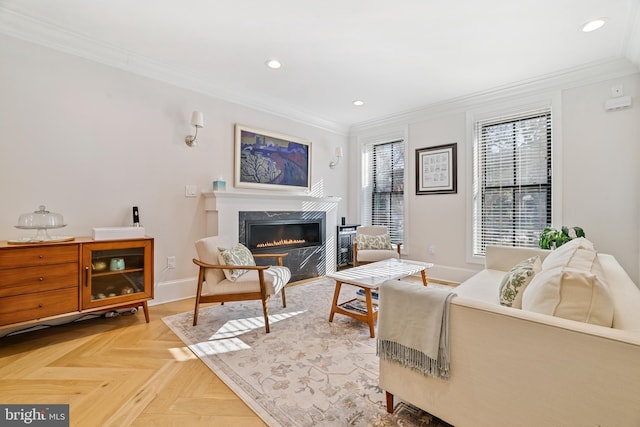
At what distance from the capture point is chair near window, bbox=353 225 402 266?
395 centimetres

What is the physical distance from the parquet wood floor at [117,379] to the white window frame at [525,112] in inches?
142

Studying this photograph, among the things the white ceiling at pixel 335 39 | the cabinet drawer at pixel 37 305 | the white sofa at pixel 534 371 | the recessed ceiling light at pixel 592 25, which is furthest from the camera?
the recessed ceiling light at pixel 592 25

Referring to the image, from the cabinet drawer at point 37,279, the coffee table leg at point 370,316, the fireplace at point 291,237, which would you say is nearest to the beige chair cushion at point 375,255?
the fireplace at point 291,237

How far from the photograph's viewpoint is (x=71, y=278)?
7.41 feet

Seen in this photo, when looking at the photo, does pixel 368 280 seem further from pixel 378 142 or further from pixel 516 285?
pixel 378 142

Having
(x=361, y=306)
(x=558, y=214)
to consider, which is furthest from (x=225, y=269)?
(x=558, y=214)

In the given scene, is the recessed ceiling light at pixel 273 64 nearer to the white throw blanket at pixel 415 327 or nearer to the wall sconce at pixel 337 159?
the wall sconce at pixel 337 159

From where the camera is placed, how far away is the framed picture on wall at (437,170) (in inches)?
161

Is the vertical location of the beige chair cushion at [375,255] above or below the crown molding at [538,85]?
below

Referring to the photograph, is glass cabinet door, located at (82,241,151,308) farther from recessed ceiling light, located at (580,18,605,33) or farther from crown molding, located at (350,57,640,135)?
recessed ceiling light, located at (580,18,605,33)

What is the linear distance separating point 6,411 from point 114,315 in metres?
1.34

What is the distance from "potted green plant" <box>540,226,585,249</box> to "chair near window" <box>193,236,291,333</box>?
282 centimetres

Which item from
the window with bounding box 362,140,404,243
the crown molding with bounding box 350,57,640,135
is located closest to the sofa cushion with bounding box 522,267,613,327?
the crown molding with bounding box 350,57,640,135

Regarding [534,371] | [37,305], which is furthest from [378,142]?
[37,305]
